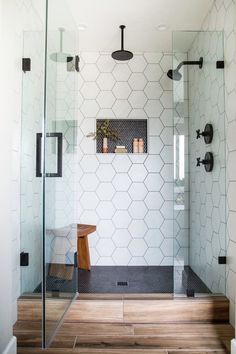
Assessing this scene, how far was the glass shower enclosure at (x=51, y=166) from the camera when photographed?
1.78m

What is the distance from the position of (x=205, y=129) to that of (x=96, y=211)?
144cm

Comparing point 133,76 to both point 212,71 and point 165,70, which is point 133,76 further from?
point 212,71

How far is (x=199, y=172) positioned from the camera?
96.0 inches

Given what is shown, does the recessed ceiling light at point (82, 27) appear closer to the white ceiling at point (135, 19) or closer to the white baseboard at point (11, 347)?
the white ceiling at point (135, 19)

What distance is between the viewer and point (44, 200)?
1.50 m

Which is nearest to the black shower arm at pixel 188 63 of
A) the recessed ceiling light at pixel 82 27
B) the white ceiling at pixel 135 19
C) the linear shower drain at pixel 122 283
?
the white ceiling at pixel 135 19

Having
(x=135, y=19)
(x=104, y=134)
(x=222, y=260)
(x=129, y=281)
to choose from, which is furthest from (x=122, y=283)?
(x=135, y=19)

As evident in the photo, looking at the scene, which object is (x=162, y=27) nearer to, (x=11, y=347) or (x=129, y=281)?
(x=129, y=281)

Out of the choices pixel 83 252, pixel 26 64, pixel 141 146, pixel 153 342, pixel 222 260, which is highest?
pixel 26 64

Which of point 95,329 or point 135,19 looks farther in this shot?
point 135,19

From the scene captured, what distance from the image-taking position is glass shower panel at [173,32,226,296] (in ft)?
6.91

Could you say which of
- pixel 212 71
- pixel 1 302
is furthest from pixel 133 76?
pixel 1 302

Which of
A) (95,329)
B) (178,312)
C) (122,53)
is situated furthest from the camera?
(122,53)

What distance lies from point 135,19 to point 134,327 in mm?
2464
